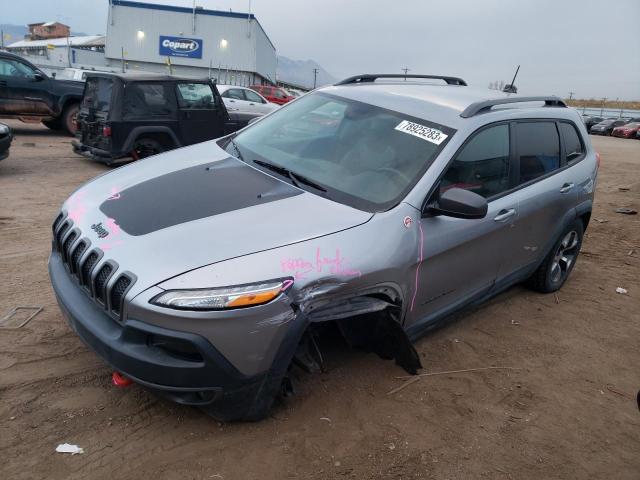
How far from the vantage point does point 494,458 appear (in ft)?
8.52

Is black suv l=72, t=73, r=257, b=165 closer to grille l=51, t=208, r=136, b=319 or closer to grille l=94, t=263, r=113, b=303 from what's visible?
grille l=51, t=208, r=136, b=319

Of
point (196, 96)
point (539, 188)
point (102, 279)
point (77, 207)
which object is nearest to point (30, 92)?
point (196, 96)

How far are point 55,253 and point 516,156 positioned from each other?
319 centimetres

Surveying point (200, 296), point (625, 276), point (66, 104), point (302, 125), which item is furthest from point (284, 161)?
point (66, 104)

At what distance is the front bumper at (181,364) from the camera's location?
2188mm

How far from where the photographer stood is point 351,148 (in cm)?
→ 328

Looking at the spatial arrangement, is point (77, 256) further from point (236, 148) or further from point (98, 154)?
point (98, 154)

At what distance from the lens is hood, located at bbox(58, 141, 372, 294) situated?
7.58ft

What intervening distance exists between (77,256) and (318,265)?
1287 millimetres

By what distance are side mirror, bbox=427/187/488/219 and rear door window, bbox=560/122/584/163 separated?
2.01 meters

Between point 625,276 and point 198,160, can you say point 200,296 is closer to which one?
point 198,160

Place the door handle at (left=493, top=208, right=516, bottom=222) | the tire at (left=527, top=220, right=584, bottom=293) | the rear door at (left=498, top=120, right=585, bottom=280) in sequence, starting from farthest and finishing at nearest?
1. the tire at (left=527, top=220, right=584, bottom=293)
2. the rear door at (left=498, top=120, right=585, bottom=280)
3. the door handle at (left=493, top=208, right=516, bottom=222)

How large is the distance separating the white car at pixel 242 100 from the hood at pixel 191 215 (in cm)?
1368

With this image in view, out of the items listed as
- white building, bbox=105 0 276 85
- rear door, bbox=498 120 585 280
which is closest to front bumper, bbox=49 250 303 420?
rear door, bbox=498 120 585 280
